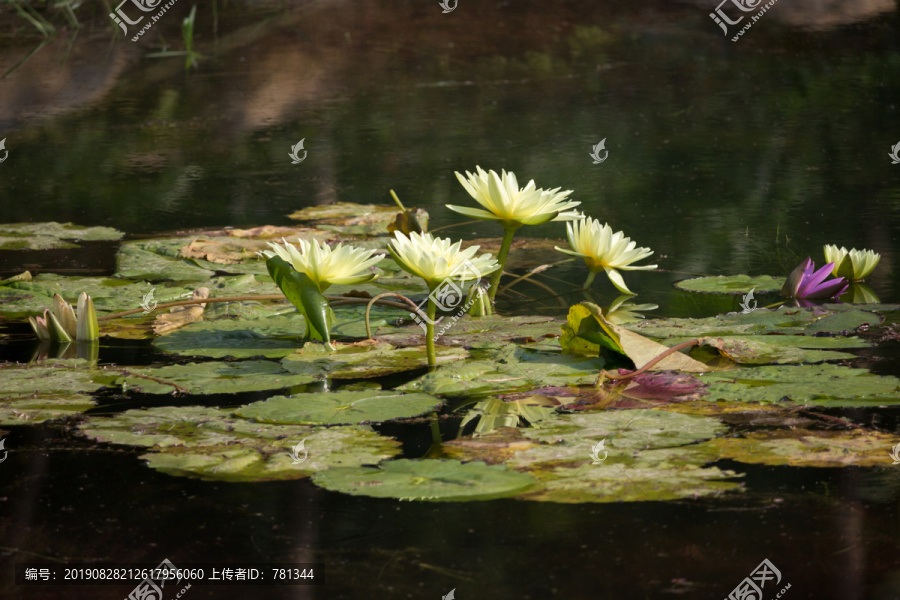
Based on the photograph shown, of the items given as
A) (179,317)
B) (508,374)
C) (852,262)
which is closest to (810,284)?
(852,262)

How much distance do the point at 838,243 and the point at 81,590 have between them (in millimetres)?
2563

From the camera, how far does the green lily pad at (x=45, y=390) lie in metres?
1.84

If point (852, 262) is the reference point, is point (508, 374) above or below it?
below

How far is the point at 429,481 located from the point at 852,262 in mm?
1603

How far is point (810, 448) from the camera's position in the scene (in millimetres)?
1595

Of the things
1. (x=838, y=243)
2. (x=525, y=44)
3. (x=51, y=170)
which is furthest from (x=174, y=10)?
(x=838, y=243)

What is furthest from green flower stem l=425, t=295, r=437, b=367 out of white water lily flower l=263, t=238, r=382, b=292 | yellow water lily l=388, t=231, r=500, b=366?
white water lily flower l=263, t=238, r=382, b=292

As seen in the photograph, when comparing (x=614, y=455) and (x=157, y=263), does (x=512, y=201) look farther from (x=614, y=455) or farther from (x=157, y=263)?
(x=157, y=263)

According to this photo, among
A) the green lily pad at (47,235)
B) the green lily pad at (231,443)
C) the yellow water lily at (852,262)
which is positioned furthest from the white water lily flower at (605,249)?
the green lily pad at (47,235)

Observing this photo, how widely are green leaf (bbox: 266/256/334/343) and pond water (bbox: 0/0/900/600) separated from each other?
260 millimetres

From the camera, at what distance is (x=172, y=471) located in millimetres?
1585

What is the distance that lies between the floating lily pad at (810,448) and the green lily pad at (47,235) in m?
2.53

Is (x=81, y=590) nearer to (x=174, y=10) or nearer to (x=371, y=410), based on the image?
(x=371, y=410)

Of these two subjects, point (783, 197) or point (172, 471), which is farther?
point (783, 197)
